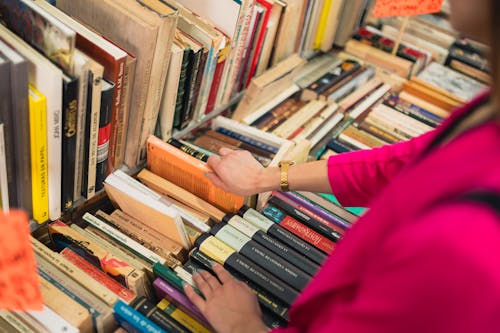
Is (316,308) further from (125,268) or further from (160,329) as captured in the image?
(125,268)

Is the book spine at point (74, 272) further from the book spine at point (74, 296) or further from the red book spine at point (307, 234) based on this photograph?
the red book spine at point (307, 234)

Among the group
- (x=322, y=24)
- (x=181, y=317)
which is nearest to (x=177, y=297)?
(x=181, y=317)

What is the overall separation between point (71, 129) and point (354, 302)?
2.28ft

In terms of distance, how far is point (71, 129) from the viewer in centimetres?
101

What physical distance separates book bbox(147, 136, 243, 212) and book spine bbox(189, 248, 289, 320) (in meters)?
0.17

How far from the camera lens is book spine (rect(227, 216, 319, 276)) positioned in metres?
1.12

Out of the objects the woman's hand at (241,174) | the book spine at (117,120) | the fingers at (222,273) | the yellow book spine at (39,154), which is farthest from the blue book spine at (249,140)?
the yellow book spine at (39,154)

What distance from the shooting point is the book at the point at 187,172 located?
48.0 inches

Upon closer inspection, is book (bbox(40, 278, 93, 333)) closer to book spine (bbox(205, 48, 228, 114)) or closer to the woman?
the woman

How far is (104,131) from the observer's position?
109 centimetres

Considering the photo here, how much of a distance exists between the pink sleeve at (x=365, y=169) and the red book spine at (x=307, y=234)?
121 millimetres

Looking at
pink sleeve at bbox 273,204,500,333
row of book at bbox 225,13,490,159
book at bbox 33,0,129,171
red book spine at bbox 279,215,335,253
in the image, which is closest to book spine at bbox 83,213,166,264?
book at bbox 33,0,129,171

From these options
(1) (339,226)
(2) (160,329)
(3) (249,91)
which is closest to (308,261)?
(1) (339,226)

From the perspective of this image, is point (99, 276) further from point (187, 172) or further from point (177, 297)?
point (187, 172)
